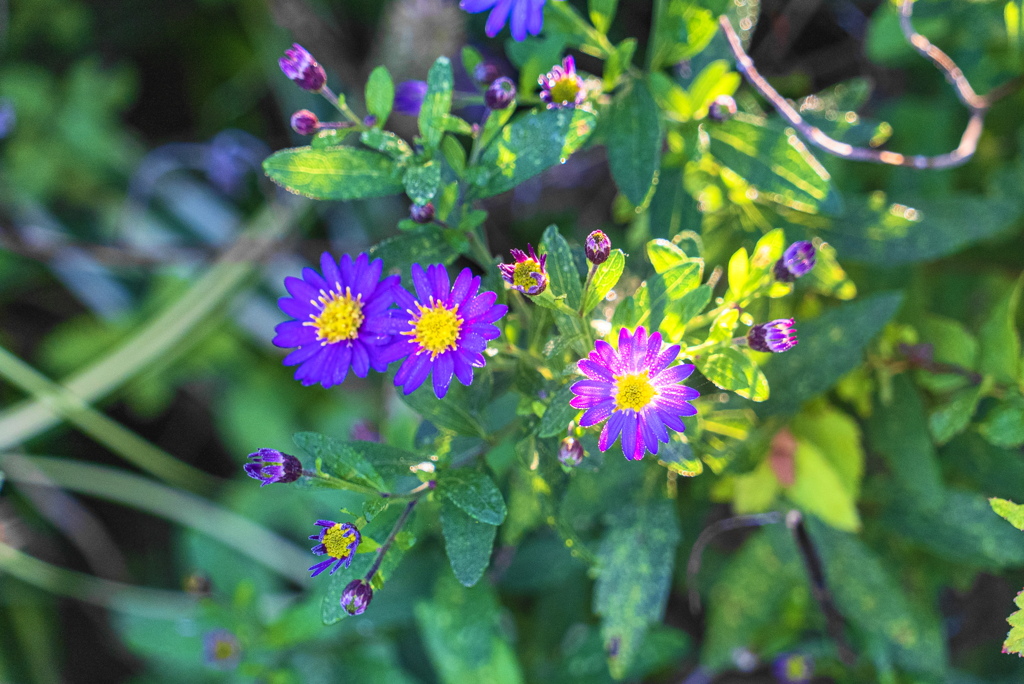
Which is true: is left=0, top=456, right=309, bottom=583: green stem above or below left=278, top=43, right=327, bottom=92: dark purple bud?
below

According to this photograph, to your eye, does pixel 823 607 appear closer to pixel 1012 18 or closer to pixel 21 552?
pixel 1012 18

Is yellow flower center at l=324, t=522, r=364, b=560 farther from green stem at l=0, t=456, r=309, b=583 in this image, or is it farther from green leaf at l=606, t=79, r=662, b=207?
green stem at l=0, t=456, r=309, b=583

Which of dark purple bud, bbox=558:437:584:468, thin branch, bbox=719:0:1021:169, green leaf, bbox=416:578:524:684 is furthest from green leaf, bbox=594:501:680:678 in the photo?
thin branch, bbox=719:0:1021:169

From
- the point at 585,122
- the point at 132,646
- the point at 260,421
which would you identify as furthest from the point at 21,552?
the point at 585,122

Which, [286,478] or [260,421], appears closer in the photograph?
[286,478]

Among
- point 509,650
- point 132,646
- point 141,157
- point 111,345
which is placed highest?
point 141,157
